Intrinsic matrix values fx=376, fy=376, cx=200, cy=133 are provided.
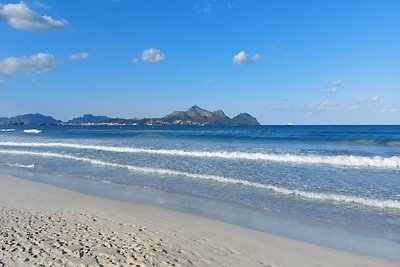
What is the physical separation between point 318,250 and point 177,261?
8.79 feet

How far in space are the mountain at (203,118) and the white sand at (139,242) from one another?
161 metres

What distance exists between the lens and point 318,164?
21109 millimetres

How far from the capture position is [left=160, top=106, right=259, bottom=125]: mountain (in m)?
174

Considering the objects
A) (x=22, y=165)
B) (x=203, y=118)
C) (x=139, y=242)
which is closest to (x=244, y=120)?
(x=203, y=118)

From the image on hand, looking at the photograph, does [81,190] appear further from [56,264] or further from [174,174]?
[56,264]

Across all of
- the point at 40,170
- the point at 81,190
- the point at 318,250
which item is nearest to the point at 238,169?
the point at 81,190

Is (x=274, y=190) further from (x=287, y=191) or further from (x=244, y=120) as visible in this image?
(x=244, y=120)

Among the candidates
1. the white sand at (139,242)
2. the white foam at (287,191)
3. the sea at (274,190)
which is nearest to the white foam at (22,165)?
the sea at (274,190)

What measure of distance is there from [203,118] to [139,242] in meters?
176

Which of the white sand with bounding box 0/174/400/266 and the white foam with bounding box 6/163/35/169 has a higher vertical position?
the white sand with bounding box 0/174/400/266

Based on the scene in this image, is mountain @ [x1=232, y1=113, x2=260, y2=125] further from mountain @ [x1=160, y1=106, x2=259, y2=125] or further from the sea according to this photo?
the sea

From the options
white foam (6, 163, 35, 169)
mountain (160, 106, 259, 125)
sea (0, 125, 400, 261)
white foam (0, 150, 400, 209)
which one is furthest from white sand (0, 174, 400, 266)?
mountain (160, 106, 259, 125)

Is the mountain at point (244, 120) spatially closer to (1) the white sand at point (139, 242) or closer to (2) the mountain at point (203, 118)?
(2) the mountain at point (203, 118)

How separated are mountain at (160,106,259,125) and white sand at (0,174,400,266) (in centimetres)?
16070
